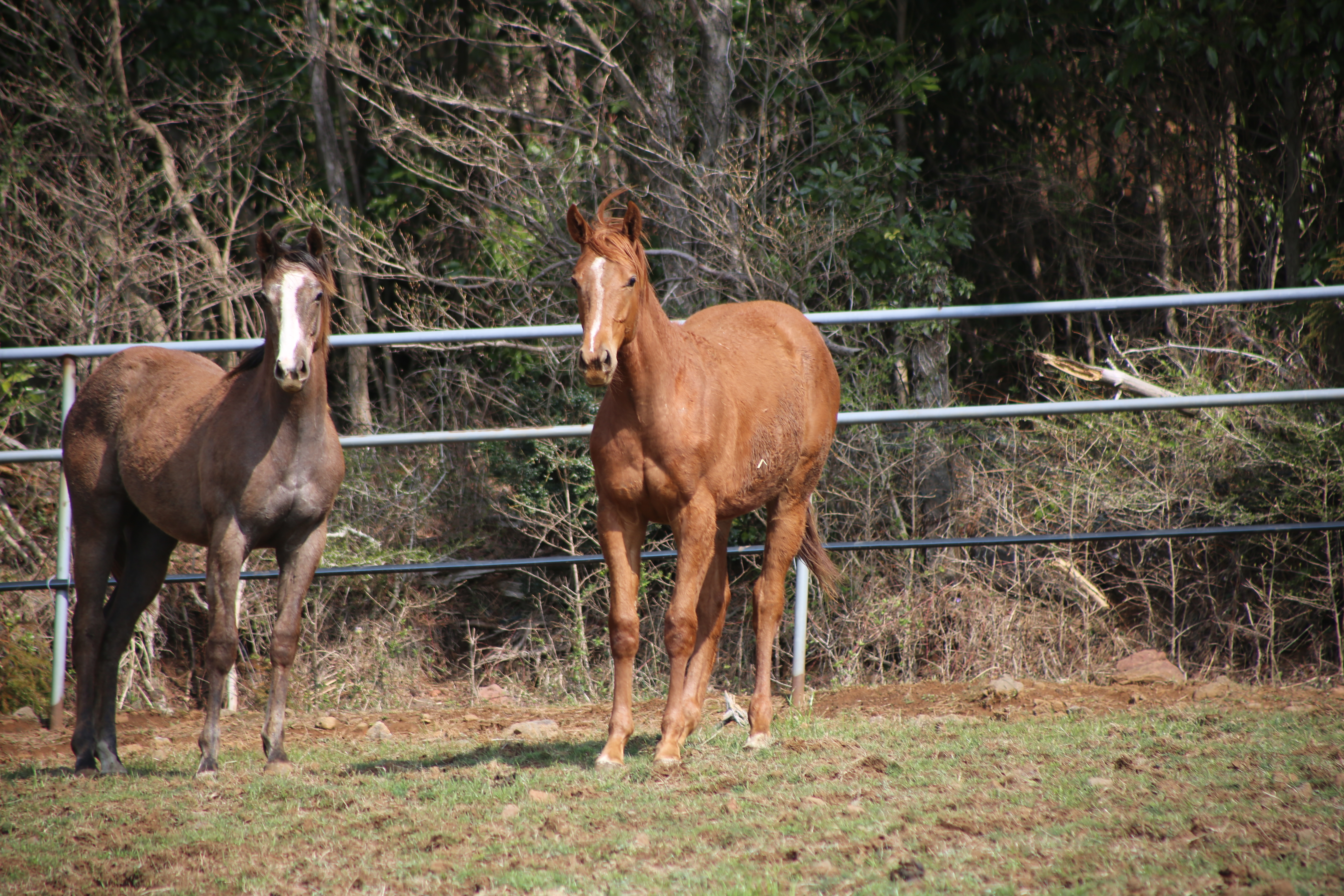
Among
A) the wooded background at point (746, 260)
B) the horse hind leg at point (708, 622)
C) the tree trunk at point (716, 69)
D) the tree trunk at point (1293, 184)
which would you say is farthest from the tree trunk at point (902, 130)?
the horse hind leg at point (708, 622)

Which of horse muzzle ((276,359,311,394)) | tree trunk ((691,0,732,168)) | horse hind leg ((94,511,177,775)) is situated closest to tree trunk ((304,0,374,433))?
tree trunk ((691,0,732,168))

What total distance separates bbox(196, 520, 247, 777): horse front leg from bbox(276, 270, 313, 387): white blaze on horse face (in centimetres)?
68

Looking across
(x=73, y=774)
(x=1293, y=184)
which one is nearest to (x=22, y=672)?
(x=73, y=774)

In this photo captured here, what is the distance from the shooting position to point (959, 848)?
278 cm

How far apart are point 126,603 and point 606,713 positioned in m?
2.26

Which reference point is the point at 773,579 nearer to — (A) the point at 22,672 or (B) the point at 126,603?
(B) the point at 126,603

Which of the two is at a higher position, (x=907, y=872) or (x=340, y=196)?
(x=340, y=196)

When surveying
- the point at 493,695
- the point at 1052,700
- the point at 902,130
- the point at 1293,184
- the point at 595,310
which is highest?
the point at 902,130

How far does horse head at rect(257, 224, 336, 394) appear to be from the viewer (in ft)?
13.0

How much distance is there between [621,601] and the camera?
400cm

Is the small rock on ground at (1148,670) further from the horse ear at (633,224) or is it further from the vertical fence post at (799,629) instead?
the horse ear at (633,224)

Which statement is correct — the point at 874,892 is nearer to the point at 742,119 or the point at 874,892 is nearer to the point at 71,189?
the point at 742,119

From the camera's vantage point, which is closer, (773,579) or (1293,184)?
(773,579)

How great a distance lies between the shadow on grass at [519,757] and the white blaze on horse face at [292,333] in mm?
1523
